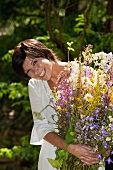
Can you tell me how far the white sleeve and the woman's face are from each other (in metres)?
0.12

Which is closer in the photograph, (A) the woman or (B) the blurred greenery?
(A) the woman

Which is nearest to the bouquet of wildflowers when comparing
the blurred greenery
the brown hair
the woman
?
the woman

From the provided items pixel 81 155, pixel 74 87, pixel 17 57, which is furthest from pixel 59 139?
pixel 17 57

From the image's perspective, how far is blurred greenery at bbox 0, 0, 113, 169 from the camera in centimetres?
394

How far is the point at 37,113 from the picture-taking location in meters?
2.36

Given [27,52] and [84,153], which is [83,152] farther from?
[27,52]

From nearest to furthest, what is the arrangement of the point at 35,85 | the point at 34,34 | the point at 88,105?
1. the point at 88,105
2. the point at 35,85
3. the point at 34,34

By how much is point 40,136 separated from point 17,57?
0.38 m

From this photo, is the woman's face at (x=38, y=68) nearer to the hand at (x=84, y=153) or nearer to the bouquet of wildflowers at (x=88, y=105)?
the bouquet of wildflowers at (x=88, y=105)

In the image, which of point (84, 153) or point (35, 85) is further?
point (35, 85)

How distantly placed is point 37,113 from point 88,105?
364 mm

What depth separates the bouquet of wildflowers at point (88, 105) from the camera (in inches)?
80.4

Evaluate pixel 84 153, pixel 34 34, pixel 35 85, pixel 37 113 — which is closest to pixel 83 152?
pixel 84 153

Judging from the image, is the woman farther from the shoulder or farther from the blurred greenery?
the blurred greenery
